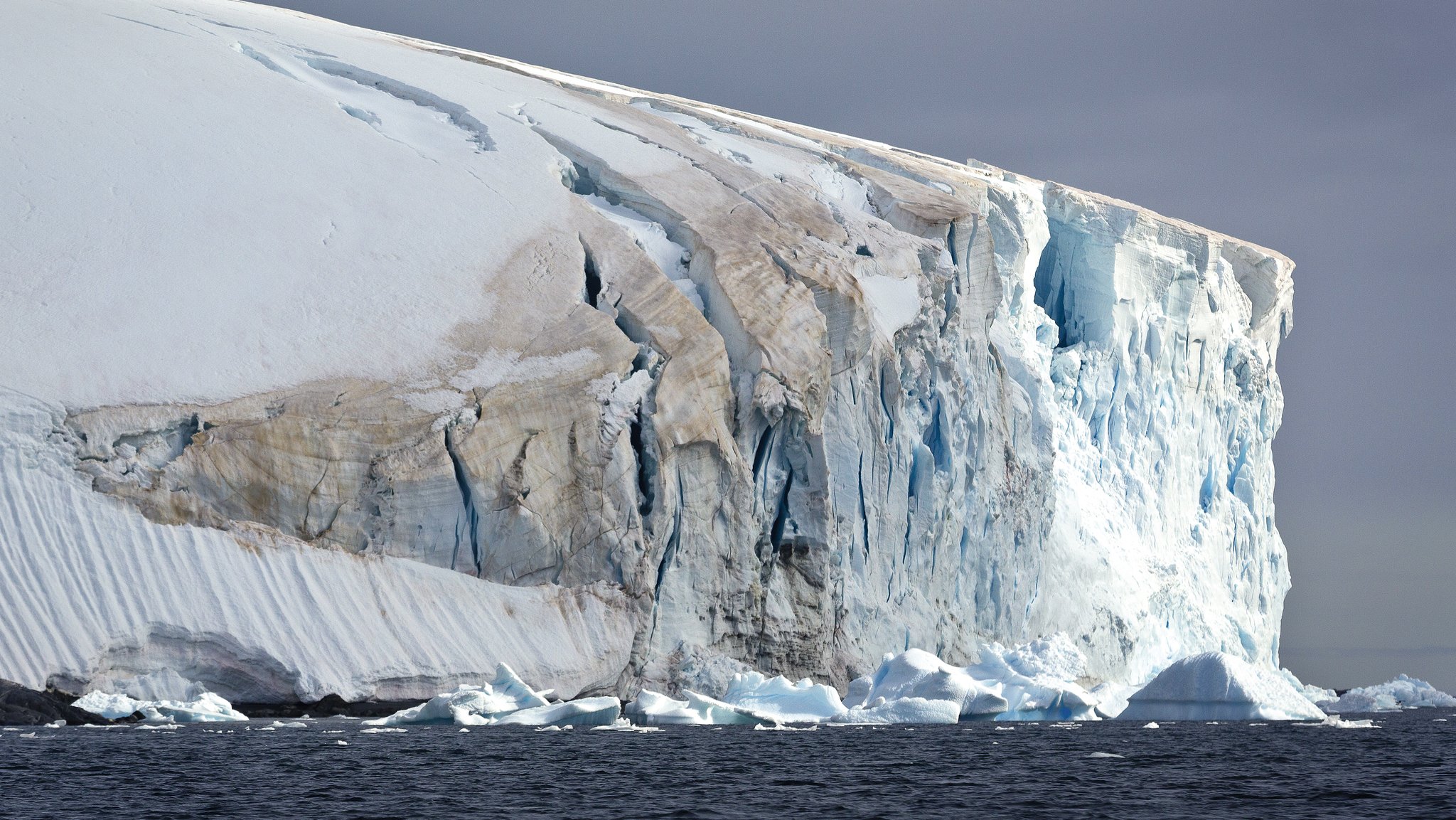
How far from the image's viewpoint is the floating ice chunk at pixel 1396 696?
3819cm

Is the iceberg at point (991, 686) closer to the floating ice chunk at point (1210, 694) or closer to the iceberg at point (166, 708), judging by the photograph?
the floating ice chunk at point (1210, 694)

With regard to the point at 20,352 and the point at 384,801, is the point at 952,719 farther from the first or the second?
the point at 20,352

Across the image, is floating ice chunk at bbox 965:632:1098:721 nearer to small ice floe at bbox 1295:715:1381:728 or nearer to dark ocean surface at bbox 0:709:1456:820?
dark ocean surface at bbox 0:709:1456:820

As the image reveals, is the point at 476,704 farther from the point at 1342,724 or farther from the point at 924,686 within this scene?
the point at 1342,724

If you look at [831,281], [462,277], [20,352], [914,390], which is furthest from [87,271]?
[914,390]

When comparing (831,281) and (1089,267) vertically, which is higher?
(1089,267)

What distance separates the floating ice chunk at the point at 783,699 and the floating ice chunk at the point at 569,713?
2082 millimetres

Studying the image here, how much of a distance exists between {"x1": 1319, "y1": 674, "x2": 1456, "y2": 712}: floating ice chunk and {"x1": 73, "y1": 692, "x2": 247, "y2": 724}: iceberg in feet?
88.3

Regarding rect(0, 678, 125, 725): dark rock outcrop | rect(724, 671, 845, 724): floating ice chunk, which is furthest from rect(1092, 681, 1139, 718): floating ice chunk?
rect(0, 678, 125, 725): dark rock outcrop

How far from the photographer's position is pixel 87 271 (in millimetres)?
24125

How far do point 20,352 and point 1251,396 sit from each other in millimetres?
29064

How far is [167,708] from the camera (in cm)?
2097

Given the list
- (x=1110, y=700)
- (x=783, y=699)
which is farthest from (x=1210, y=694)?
(x=783, y=699)

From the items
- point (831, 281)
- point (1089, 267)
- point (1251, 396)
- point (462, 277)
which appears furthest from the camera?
point (1251, 396)
